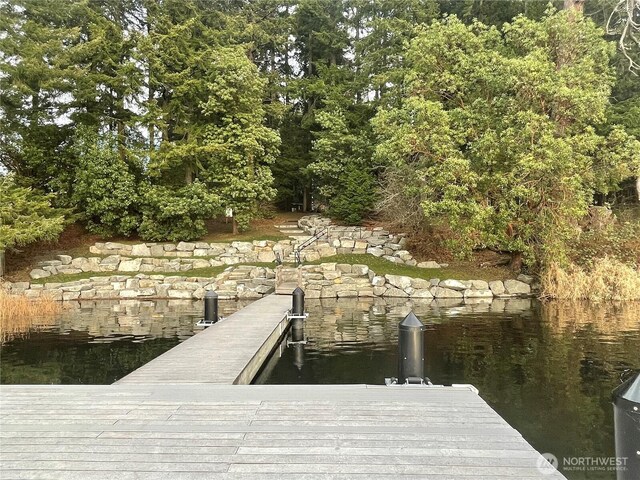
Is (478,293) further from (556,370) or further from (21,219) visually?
(21,219)

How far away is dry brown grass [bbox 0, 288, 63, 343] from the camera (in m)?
11.5

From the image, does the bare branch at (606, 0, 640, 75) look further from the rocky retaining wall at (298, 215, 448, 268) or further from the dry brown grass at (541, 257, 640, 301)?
the rocky retaining wall at (298, 215, 448, 268)

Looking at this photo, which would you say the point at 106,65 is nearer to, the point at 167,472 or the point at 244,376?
the point at 244,376

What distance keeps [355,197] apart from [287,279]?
922 centimetres

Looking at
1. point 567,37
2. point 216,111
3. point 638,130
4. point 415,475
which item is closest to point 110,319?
point 415,475

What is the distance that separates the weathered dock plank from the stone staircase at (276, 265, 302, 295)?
5.01 m

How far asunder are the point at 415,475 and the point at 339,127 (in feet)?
80.0

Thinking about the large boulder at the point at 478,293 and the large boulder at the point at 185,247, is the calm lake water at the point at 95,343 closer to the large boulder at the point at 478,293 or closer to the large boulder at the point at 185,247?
the large boulder at the point at 185,247

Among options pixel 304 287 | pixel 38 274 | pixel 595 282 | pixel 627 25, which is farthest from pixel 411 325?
pixel 627 25

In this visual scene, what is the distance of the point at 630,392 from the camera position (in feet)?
8.88

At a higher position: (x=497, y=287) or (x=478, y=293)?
(x=497, y=287)

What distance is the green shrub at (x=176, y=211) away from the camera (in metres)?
21.9

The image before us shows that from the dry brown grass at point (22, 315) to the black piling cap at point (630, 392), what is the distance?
465 inches
